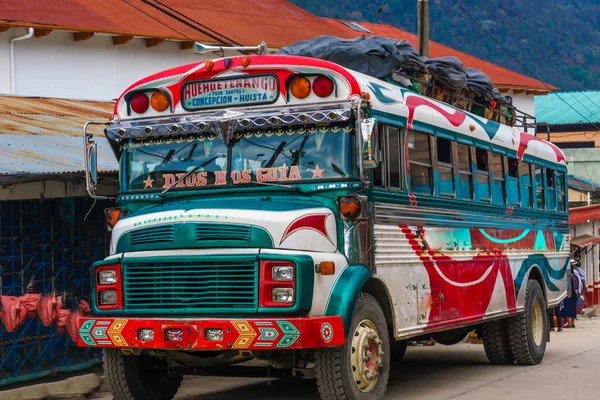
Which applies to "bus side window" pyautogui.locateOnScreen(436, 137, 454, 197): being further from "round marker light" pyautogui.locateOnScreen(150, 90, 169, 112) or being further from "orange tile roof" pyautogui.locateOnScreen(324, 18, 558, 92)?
"orange tile roof" pyautogui.locateOnScreen(324, 18, 558, 92)

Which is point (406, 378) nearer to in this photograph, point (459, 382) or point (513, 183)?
point (459, 382)

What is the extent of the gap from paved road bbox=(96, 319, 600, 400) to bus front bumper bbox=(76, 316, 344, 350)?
222cm

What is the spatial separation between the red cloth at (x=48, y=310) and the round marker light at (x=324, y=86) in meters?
3.58

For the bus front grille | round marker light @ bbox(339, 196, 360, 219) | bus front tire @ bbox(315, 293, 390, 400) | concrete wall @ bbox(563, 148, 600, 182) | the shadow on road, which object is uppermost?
concrete wall @ bbox(563, 148, 600, 182)

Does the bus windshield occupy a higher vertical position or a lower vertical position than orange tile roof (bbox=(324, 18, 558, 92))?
lower

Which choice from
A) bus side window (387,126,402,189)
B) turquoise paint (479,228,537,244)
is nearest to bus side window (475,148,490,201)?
turquoise paint (479,228,537,244)

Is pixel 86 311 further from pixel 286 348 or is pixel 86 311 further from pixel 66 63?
pixel 66 63

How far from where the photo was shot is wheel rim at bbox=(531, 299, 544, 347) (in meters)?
14.6

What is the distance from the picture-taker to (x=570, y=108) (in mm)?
57938

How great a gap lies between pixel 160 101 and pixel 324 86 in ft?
5.24

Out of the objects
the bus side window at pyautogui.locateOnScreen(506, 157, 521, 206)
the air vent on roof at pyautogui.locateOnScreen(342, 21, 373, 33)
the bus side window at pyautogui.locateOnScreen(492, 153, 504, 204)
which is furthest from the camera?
the air vent on roof at pyautogui.locateOnScreen(342, 21, 373, 33)

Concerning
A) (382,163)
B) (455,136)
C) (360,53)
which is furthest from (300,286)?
(455,136)

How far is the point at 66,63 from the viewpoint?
2005cm

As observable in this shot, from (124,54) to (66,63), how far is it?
1.51m
